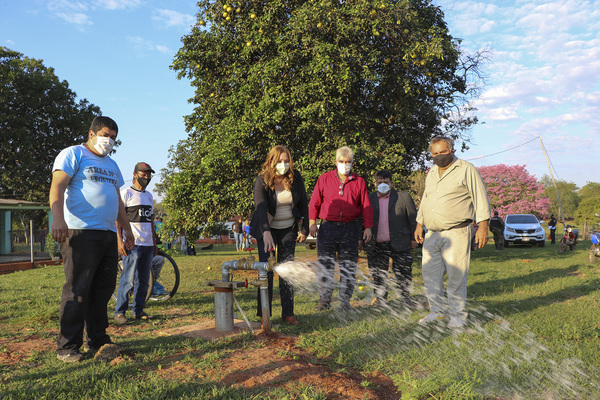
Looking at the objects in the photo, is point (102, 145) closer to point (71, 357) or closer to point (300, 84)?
point (71, 357)

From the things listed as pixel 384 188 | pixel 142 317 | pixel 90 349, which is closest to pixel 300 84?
pixel 384 188

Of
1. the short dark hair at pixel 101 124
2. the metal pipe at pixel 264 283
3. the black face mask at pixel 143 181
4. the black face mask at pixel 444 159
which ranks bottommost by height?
the metal pipe at pixel 264 283

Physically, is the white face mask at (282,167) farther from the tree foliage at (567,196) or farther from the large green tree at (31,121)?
the tree foliage at (567,196)

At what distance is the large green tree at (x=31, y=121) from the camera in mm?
26125

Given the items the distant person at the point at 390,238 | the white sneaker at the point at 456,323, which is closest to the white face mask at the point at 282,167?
the distant person at the point at 390,238

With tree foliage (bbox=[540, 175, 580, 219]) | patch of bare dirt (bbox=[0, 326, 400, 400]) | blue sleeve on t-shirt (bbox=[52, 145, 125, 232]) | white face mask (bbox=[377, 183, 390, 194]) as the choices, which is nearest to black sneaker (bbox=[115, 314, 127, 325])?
patch of bare dirt (bbox=[0, 326, 400, 400])

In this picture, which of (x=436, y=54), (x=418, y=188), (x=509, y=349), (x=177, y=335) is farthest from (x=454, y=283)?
(x=418, y=188)

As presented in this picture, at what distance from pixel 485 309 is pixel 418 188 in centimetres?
2842

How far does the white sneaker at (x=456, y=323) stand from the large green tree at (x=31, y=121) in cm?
2751

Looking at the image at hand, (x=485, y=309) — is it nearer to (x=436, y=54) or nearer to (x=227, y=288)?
(x=227, y=288)

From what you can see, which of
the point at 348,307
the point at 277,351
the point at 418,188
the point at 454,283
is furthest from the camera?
the point at 418,188

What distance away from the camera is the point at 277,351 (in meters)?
4.02

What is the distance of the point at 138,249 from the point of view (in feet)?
18.7

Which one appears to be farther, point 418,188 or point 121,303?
point 418,188
